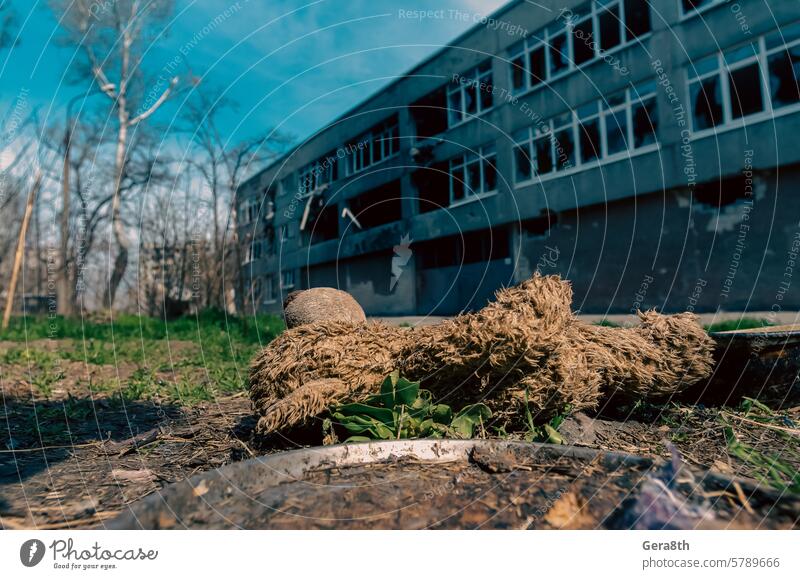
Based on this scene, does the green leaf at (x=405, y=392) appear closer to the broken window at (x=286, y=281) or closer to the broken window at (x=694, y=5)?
the broken window at (x=286, y=281)

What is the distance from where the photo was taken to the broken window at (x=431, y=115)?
1146cm

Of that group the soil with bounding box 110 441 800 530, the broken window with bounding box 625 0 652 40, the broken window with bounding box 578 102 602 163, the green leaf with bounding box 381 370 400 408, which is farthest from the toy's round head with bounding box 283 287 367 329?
the broken window with bounding box 625 0 652 40

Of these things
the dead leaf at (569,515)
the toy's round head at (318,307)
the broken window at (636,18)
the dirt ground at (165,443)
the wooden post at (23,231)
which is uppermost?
the broken window at (636,18)

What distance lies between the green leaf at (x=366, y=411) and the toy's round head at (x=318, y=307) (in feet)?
5.63

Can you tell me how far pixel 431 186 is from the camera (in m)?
13.0

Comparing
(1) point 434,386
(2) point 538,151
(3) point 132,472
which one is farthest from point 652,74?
(3) point 132,472

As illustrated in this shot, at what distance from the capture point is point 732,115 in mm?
9164

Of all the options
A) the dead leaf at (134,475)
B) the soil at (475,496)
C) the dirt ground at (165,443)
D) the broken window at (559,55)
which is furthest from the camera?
the broken window at (559,55)

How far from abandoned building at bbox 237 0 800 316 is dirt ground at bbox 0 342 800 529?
3246mm

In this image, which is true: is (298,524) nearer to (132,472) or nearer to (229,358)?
(132,472)

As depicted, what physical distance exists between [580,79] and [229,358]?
10.2 meters

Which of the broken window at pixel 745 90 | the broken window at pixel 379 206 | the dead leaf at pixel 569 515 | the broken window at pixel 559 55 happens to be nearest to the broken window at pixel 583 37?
the broken window at pixel 559 55

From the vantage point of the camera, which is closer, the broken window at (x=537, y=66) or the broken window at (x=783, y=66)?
the broken window at (x=783, y=66)

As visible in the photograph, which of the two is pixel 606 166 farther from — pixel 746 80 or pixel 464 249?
pixel 464 249
